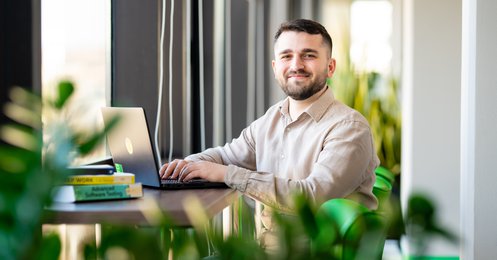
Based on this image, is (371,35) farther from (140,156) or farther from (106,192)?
(106,192)

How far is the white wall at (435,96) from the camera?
653 cm

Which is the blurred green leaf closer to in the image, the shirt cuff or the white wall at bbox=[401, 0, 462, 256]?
the shirt cuff

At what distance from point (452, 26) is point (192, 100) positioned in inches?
102

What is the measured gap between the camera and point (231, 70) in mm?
5207

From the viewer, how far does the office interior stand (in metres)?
3.04

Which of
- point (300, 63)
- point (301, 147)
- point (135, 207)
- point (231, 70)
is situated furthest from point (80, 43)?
point (231, 70)

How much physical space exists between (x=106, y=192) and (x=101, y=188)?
0.02m

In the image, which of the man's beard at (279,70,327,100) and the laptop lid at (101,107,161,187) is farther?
the man's beard at (279,70,327,100)

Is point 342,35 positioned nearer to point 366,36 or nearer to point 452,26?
point 366,36

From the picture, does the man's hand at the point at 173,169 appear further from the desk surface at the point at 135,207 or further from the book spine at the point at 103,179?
the book spine at the point at 103,179

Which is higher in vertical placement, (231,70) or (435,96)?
(231,70)

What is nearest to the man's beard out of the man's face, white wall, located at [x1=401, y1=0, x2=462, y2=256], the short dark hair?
the man's face

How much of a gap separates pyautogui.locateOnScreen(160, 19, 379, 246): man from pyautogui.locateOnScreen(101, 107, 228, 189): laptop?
0.06 m

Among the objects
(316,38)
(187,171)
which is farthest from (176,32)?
(187,171)
